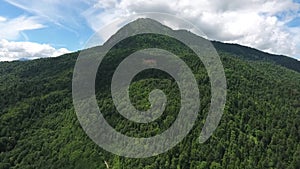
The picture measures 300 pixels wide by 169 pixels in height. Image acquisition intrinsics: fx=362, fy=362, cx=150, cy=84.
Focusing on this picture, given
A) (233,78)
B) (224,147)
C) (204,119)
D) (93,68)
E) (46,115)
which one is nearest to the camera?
(224,147)

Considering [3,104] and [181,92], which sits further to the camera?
[3,104]

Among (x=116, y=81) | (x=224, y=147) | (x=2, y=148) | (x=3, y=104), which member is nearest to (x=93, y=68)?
(x=116, y=81)

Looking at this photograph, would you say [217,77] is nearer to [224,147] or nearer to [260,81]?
[260,81]

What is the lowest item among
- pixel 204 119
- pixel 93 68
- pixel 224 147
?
pixel 224 147

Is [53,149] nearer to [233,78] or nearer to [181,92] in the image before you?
[181,92]

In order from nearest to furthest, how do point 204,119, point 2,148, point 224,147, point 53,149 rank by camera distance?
point 224,147, point 204,119, point 53,149, point 2,148

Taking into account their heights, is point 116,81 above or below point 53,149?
above
